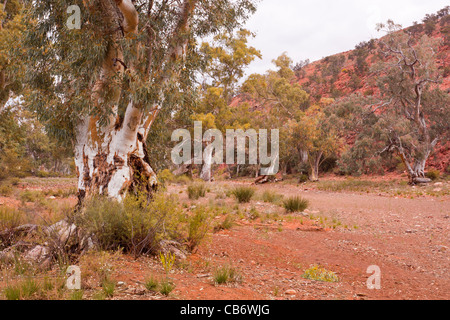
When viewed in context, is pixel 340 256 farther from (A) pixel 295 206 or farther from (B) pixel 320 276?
(A) pixel 295 206

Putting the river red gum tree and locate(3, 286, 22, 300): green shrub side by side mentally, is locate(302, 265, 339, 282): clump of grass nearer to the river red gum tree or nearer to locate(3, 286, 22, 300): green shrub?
the river red gum tree

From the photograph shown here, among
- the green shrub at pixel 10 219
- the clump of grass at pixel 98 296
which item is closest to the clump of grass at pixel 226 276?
the clump of grass at pixel 98 296

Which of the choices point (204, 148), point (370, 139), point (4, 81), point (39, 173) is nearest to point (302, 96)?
point (204, 148)

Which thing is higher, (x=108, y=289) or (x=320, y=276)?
(x=108, y=289)

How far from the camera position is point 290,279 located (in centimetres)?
419

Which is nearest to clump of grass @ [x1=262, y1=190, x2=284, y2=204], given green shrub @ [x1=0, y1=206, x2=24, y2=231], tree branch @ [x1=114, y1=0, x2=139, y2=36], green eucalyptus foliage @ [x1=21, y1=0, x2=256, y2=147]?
green eucalyptus foliage @ [x1=21, y1=0, x2=256, y2=147]

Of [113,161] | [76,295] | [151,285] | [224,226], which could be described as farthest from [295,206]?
[76,295]

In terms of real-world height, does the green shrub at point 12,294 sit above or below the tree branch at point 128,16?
below

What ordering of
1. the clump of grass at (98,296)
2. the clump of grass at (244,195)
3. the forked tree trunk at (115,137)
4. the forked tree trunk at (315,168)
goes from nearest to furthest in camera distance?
1. the clump of grass at (98,296)
2. the forked tree trunk at (115,137)
3. the clump of grass at (244,195)
4. the forked tree trunk at (315,168)

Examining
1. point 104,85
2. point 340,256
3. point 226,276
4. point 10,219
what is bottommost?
point 340,256

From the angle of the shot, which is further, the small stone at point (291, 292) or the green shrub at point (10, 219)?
the green shrub at point (10, 219)

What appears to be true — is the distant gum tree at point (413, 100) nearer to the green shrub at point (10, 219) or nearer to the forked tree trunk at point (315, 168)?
the forked tree trunk at point (315, 168)
